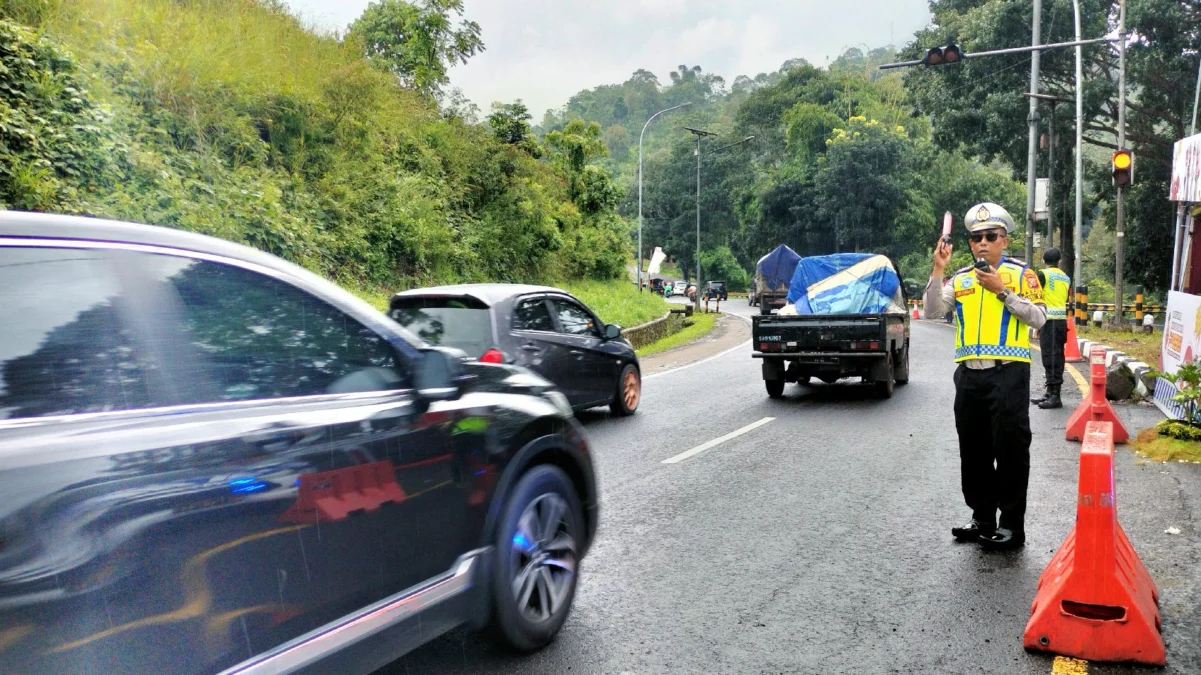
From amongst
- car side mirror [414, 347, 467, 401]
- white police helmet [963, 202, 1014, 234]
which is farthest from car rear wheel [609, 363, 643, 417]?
car side mirror [414, 347, 467, 401]

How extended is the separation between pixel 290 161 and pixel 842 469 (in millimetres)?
13384

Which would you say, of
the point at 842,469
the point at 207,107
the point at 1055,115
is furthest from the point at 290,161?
the point at 1055,115

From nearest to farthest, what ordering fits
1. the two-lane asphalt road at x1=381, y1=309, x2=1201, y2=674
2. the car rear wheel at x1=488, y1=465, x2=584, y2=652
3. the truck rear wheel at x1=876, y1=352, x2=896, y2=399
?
the car rear wheel at x1=488, y1=465, x2=584, y2=652 < the two-lane asphalt road at x1=381, y1=309, x2=1201, y2=674 < the truck rear wheel at x1=876, y1=352, x2=896, y2=399

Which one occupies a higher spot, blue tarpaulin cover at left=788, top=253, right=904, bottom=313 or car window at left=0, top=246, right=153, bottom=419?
car window at left=0, top=246, right=153, bottom=419

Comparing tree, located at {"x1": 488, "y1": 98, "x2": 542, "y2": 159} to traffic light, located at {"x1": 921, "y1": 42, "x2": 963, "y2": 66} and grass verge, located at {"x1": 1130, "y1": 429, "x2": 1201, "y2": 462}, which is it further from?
grass verge, located at {"x1": 1130, "y1": 429, "x2": 1201, "y2": 462}

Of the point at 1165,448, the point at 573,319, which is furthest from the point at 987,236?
the point at 573,319

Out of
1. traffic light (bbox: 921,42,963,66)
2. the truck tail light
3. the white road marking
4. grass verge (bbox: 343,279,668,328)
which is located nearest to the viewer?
the white road marking

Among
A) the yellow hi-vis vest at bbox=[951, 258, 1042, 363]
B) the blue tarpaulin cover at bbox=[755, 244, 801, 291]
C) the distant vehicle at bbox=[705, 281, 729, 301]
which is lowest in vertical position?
the distant vehicle at bbox=[705, 281, 729, 301]

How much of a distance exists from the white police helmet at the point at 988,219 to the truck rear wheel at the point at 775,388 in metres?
7.05

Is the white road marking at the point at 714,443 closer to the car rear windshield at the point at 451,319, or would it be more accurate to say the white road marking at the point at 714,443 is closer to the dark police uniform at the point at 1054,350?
the car rear windshield at the point at 451,319

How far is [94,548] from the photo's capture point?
7.50ft

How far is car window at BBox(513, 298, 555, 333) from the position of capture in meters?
9.27

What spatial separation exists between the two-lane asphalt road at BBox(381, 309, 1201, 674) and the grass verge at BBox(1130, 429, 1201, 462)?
193 millimetres

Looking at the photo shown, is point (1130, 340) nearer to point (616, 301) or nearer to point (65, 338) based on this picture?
point (616, 301)
